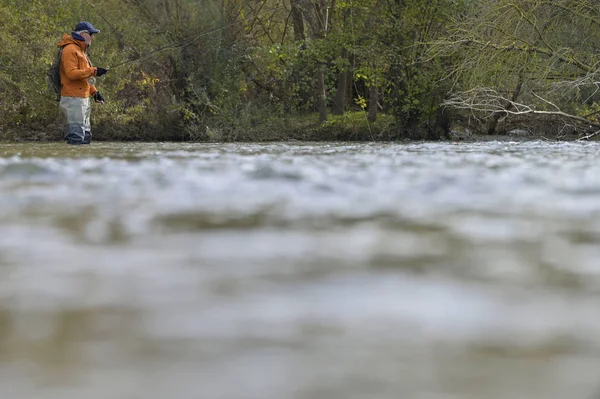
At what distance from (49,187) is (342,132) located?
1420 cm

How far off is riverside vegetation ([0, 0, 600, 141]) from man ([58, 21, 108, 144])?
155 inches

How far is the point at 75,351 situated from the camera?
83 cm

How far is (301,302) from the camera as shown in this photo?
1.05 meters

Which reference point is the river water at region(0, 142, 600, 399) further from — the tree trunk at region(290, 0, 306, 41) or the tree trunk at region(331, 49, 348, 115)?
the tree trunk at region(290, 0, 306, 41)

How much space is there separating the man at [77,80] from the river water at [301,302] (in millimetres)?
8769

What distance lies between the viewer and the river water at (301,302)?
0.75 m

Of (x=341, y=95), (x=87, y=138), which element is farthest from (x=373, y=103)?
(x=87, y=138)

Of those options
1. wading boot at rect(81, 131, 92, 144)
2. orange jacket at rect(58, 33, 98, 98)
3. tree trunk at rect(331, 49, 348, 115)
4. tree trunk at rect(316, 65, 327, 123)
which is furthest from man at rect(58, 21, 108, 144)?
tree trunk at rect(331, 49, 348, 115)

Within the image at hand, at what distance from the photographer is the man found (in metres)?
10.7

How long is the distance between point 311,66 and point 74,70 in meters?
8.47

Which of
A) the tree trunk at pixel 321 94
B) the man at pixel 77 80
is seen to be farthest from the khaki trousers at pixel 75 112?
the tree trunk at pixel 321 94

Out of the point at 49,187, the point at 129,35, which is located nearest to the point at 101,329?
the point at 49,187

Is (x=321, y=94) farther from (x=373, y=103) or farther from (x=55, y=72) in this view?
(x=55, y=72)

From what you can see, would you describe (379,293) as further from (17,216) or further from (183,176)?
(183,176)
